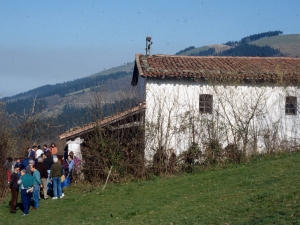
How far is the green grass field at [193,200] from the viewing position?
12.8 m

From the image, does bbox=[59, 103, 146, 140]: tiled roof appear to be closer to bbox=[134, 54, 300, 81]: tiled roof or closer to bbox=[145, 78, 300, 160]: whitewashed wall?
bbox=[145, 78, 300, 160]: whitewashed wall

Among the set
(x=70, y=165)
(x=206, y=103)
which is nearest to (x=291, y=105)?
(x=206, y=103)

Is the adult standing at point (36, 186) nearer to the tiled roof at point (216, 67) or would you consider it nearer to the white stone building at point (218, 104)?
the white stone building at point (218, 104)

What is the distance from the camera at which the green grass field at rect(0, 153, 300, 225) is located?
12.8 metres

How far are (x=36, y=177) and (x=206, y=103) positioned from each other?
1092 centimetres

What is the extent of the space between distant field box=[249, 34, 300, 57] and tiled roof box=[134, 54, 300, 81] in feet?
359

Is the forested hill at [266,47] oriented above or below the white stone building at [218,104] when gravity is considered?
above

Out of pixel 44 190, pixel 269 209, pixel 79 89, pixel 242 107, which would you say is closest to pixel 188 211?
pixel 269 209

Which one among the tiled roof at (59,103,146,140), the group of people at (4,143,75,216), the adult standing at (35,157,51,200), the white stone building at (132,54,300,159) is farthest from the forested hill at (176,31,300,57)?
the adult standing at (35,157,51,200)

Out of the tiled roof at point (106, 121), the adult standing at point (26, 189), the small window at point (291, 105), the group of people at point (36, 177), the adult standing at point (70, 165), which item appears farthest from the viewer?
the small window at point (291, 105)

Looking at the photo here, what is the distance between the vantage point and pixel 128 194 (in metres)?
19.3

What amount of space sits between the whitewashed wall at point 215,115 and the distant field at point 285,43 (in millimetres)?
111687

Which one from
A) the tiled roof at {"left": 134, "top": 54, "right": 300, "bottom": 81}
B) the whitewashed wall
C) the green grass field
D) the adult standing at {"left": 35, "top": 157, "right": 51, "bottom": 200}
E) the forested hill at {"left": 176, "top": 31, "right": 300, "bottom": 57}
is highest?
the forested hill at {"left": 176, "top": 31, "right": 300, "bottom": 57}

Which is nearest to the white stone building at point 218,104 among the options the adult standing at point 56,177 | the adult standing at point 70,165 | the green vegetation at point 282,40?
the adult standing at point 70,165
